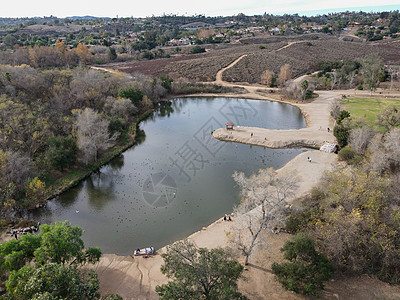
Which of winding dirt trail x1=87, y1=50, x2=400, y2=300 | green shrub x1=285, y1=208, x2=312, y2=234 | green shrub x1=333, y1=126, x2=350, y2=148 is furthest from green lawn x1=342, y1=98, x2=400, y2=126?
green shrub x1=285, y1=208, x2=312, y2=234

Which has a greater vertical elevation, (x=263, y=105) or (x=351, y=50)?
(x=351, y=50)

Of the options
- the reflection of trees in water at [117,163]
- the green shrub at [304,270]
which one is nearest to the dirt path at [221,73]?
the reflection of trees in water at [117,163]

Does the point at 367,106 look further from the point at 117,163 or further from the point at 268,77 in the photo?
the point at 117,163

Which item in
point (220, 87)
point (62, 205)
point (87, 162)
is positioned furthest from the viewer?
point (220, 87)

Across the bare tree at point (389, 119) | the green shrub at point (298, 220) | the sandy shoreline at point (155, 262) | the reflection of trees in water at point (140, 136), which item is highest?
the bare tree at point (389, 119)

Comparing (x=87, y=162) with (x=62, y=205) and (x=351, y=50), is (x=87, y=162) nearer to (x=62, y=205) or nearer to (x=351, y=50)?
(x=62, y=205)

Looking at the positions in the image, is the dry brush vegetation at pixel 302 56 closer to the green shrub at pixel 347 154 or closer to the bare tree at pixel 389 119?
the bare tree at pixel 389 119

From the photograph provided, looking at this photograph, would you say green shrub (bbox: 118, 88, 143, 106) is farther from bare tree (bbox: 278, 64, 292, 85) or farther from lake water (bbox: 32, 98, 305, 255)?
bare tree (bbox: 278, 64, 292, 85)

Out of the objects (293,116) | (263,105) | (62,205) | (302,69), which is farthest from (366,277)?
(302,69)
